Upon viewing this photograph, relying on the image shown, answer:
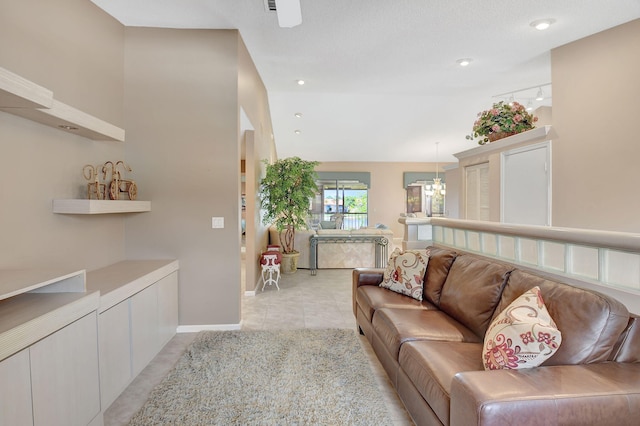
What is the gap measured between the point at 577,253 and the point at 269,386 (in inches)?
81.2

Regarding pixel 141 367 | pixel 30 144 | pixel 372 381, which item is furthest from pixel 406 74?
pixel 141 367

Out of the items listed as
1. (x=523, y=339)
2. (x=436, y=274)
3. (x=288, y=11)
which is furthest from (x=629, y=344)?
(x=288, y=11)

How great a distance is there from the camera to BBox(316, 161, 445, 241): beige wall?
10.8 meters

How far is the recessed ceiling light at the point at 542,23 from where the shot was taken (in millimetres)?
2961

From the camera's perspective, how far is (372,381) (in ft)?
7.59

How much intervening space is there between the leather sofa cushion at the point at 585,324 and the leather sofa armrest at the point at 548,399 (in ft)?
0.40

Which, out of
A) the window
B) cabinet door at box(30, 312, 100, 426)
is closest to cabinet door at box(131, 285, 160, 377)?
cabinet door at box(30, 312, 100, 426)

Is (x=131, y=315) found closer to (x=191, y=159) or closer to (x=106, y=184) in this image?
(x=106, y=184)

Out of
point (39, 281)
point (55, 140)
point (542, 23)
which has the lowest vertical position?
point (39, 281)

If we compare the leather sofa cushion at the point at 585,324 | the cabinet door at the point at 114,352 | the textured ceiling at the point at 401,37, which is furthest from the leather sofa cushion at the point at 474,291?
the cabinet door at the point at 114,352

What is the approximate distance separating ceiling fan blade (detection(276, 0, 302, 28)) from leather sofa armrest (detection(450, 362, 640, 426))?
2161 millimetres

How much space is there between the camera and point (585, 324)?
4.56ft

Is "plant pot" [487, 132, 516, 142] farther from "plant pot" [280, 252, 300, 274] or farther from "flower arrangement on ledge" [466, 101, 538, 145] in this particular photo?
"plant pot" [280, 252, 300, 274]

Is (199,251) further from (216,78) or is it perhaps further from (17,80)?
(17,80)
